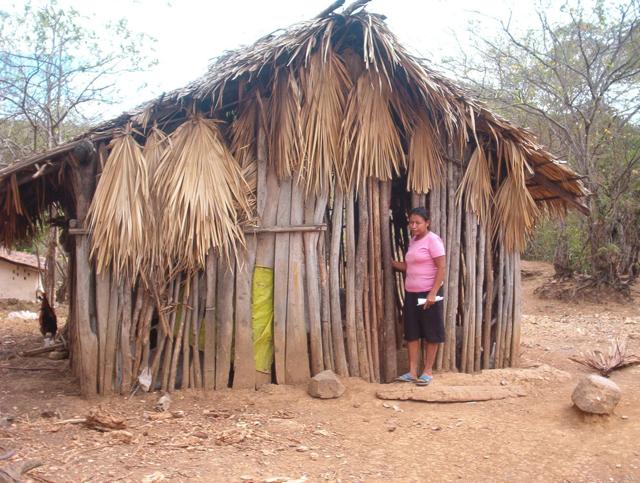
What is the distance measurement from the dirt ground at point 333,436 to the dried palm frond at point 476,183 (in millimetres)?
1587

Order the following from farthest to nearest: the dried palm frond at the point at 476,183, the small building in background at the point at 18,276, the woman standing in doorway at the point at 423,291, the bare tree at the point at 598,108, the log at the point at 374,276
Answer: the small building in background at the point at 18,276 < the bare tree at the point at 598,108 < the dried palm frond at the point at 476,183 < the log at the point at 374,276 < the woman standing in doorway at the point at 423,291

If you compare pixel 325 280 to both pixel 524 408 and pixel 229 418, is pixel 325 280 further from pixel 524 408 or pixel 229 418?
pixel 524 408

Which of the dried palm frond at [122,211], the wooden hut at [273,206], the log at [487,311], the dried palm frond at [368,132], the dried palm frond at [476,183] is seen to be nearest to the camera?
the dried palm frond at [122,211]

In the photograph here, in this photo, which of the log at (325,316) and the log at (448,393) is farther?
the log at (325,316)

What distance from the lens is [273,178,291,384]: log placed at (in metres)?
5.20

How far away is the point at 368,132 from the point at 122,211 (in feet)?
7.29

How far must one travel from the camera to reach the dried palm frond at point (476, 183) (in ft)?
18.6

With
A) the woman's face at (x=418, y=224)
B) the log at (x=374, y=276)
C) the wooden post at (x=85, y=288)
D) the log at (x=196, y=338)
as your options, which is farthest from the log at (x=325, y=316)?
the wooden post at (x=85, y=288)

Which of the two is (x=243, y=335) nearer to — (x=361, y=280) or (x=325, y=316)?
(x=325, y=316)

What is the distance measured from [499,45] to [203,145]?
36.7 feet

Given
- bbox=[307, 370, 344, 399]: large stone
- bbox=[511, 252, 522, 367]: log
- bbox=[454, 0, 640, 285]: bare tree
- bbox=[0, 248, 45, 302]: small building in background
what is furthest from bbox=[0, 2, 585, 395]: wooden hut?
bbox=[0, 248, 45, 302]: small building in background

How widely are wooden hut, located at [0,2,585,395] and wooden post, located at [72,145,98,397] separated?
16mm

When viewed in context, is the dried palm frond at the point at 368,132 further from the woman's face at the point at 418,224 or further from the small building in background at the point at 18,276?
the small building in background at the point at 18,276

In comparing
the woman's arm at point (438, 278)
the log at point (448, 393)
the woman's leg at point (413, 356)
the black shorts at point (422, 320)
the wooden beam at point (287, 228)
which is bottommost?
the log at point (448, 393)
